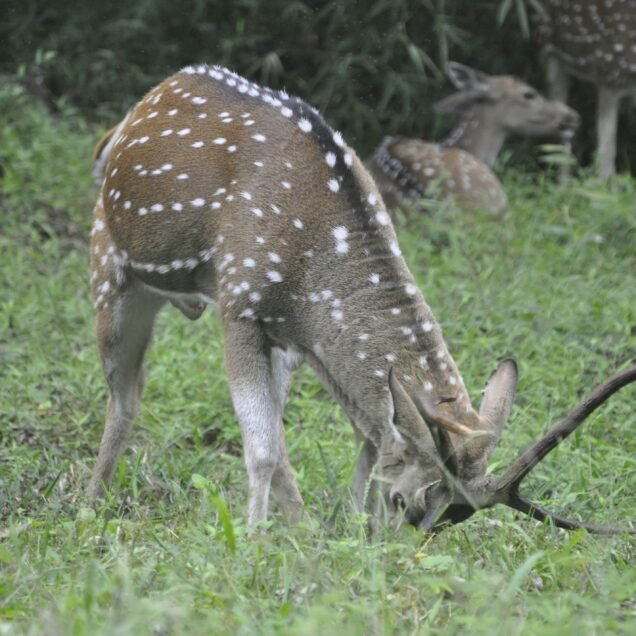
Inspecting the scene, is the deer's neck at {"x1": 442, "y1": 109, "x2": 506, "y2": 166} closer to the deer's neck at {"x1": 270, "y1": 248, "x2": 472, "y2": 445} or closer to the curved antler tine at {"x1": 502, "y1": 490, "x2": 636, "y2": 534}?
the deer's neck at {"x1": 270, "y1": 248, "x2": 472, "y2": 445}

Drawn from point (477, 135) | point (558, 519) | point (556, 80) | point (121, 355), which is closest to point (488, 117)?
point (477, 135)

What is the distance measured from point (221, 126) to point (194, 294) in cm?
72

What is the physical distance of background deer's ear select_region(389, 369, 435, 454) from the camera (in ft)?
14.6

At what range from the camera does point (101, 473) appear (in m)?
5.59

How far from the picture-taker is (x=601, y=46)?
10.8 meters

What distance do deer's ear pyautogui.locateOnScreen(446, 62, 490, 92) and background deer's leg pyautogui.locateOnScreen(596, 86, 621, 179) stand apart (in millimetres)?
1091

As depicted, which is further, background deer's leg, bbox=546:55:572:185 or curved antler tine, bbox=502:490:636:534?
background deer's leg, bbox=546:55:572:185

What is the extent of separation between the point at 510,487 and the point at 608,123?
7316mm

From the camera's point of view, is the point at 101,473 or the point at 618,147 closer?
the point at 101,473

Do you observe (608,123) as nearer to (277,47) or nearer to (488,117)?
(488,117)

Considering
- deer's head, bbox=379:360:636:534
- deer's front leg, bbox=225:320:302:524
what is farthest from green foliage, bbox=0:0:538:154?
deer's head, bbox=379:360:636:534

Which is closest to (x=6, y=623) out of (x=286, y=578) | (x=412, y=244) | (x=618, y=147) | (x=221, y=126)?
(x=286, y=578)

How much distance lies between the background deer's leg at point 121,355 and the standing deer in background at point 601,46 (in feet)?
19.6

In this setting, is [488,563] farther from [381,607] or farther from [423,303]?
[423,303]
